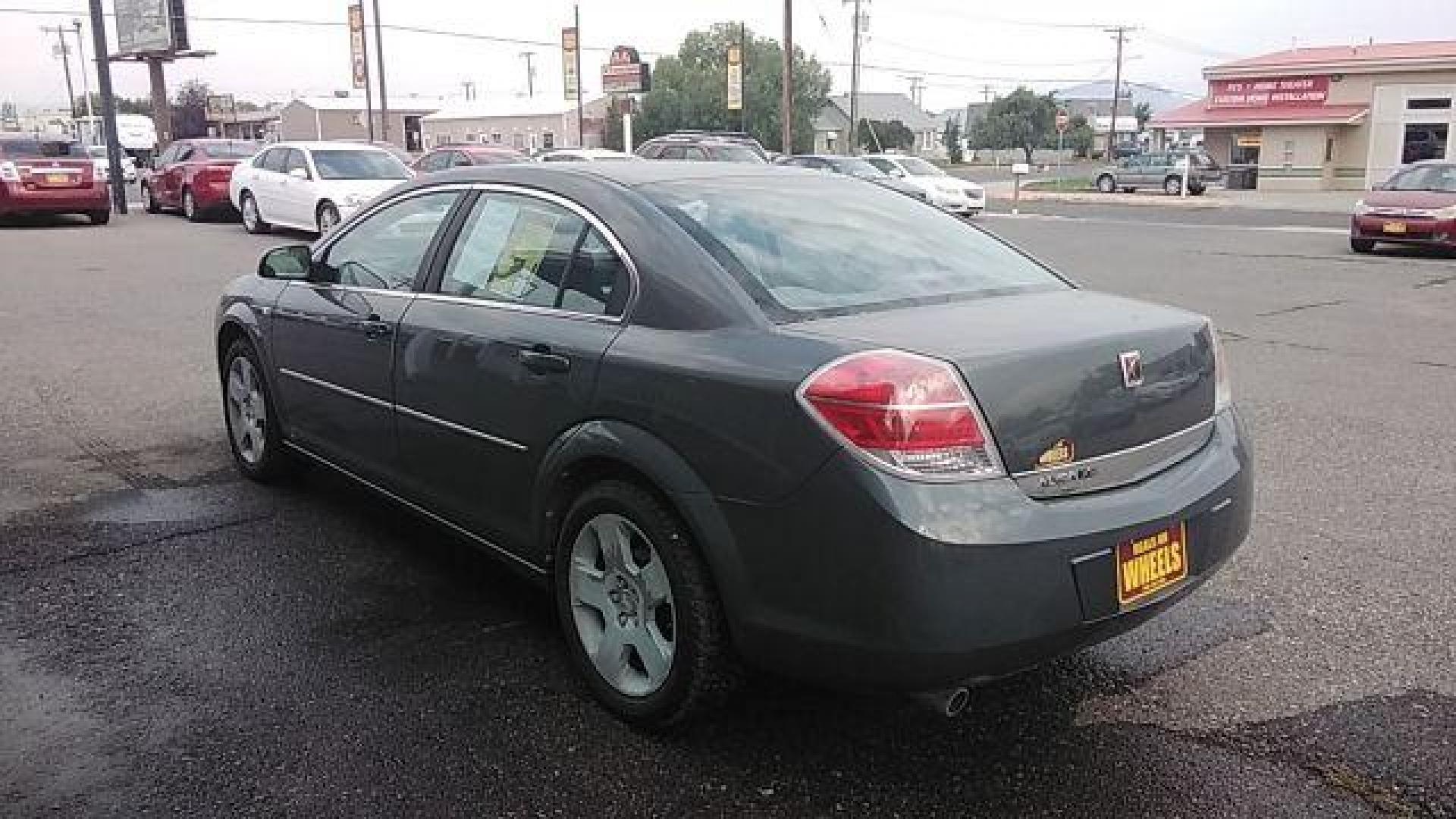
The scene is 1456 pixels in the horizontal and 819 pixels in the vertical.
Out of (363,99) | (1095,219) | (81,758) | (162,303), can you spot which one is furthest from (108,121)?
(363,99)

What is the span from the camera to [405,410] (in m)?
4.08

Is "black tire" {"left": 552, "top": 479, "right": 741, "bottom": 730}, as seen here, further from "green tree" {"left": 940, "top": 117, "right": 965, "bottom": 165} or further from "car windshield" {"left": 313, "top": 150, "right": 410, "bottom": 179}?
"green tree" {"left": 940, "top": 117, "right": 965, "bottom": 165}

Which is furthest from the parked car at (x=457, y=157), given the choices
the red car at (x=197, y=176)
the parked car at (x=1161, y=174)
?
the parked car at (x=1161, y=174)

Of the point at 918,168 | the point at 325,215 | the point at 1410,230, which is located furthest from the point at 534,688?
the point at 918,168

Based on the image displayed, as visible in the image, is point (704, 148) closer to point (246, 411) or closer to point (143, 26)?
point (246, 411)

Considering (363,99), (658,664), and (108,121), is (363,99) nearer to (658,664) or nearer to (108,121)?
Result: (108,121)

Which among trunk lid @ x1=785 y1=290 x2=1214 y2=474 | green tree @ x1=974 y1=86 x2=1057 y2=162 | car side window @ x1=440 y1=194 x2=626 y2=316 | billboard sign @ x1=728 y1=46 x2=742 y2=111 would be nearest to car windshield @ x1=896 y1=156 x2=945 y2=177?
billboard sign @ x1=728 y1=46 x2=742 y2=111

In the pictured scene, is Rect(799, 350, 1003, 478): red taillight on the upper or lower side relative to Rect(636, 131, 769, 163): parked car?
lower

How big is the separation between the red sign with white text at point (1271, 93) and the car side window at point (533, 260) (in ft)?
145

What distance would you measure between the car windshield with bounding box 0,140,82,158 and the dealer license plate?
21.7m

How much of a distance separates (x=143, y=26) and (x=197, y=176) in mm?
15509

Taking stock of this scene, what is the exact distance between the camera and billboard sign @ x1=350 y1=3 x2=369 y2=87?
52344 millimetres

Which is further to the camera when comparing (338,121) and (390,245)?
(338,121)

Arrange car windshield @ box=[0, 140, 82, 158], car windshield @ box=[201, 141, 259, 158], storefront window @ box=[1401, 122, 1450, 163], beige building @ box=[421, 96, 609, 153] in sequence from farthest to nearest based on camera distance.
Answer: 1. beige building @ box=[421, 96, 609, 153]
2. storefront window @ box=[1401, 122, 1450, 163]
3. car windshield @ box=[201, 141, 259, 158]
4. car windshield @ box=[0, 140, 82, 158]
